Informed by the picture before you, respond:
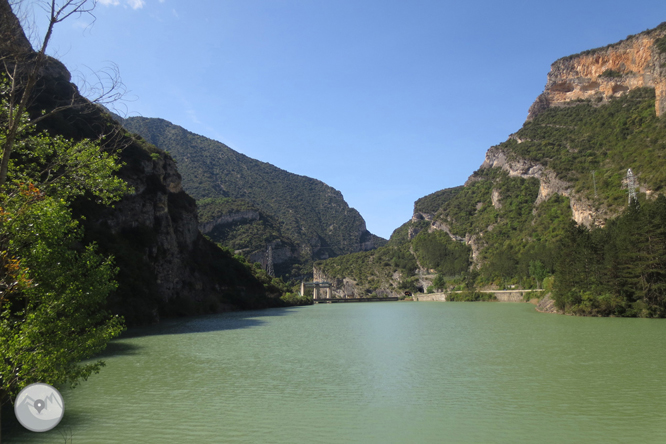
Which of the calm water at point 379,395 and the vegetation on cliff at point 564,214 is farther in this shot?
the vegetation on cliff at point 564,214

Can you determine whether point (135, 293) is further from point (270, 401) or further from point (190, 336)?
point (270, 401)

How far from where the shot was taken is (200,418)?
39.5 ft

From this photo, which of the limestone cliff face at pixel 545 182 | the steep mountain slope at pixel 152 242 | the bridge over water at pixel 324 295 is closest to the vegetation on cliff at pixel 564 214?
the limestone cliff face at pixel 545 182

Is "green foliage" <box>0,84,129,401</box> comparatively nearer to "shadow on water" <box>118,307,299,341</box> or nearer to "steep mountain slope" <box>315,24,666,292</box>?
"shadow on water" <box>118,307,299,341</box>

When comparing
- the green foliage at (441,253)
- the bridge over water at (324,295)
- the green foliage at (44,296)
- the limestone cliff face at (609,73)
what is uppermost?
the limestone cliff face at (609,73)

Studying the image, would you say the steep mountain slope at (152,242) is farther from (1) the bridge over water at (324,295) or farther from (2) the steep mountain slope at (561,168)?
(2) the steep mountain slope at (561,168)

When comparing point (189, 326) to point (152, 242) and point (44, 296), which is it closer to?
point (152, 242)

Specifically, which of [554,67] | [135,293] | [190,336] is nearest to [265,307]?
[135,293]

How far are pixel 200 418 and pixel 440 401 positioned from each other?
742 centimetres

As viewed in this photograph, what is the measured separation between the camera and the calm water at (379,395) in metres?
10.7

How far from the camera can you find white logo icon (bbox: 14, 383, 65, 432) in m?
8.48

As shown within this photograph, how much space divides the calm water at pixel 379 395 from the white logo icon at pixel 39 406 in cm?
112

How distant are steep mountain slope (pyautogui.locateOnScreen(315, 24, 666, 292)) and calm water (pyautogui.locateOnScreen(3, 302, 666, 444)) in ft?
230

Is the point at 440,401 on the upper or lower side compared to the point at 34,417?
lower
